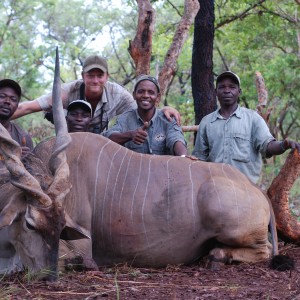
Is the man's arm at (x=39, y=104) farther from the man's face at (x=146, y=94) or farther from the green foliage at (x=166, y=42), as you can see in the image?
the green foliage at (x=166, y=42)

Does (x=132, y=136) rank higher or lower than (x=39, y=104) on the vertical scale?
lower

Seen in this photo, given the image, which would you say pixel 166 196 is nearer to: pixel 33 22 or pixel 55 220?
pixel 55 220

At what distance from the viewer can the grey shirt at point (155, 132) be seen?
477 centimetres

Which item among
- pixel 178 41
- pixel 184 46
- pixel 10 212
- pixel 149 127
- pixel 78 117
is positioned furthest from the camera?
pixel 184 46

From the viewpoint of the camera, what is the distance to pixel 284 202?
15.8ft

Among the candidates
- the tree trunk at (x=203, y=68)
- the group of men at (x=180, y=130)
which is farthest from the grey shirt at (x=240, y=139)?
the tree trunk at (x=203, y=68)

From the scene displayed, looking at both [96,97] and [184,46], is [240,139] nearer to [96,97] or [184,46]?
[96,97]

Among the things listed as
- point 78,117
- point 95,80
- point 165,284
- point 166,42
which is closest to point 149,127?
point 78,117

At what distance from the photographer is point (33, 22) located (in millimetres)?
19500

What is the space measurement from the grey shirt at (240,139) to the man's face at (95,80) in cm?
88

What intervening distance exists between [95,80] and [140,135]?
2.67ft

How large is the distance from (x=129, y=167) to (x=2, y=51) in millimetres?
11505

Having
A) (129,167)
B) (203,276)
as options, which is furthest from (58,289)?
(129,167)

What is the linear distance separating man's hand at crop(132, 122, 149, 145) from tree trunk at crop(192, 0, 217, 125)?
5.99 feet
